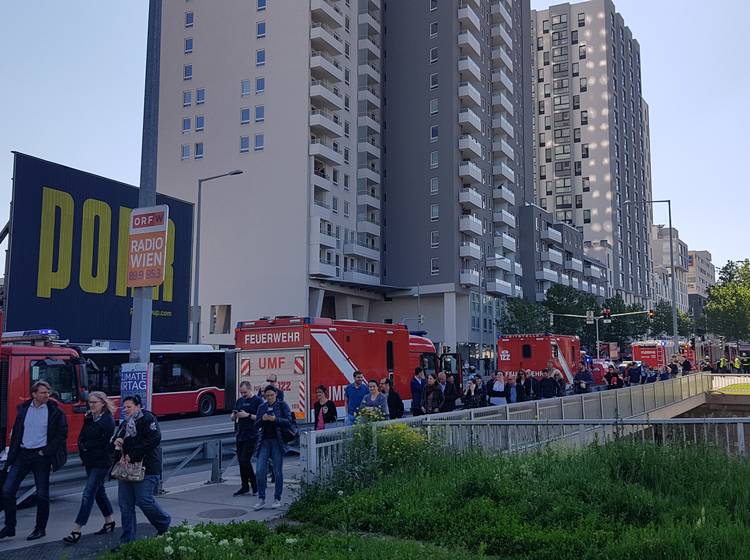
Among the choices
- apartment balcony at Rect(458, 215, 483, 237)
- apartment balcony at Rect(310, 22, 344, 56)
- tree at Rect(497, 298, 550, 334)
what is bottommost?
tree at Rect(497, 298, 550, 334)

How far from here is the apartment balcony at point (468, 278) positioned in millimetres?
66625

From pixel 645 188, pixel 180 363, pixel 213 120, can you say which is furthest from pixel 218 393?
pixel 645 188

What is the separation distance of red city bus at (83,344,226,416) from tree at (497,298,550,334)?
42.8 meters

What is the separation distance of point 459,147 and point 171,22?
88.7ft

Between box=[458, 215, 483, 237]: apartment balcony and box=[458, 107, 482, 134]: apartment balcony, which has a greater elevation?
box=[458, 107, 482, 134]: apartment balcony

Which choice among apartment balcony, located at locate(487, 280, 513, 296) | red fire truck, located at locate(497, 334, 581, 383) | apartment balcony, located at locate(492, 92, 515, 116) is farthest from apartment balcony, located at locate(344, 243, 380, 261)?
red fire truck, located at locate(497, 334, 581, 383)

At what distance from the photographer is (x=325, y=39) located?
61062mm

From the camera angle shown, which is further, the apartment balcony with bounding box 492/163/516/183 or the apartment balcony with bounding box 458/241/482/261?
the apartment balcony with bounding box 492/163/516/183

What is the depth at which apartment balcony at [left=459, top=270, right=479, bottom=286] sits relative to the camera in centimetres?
6662

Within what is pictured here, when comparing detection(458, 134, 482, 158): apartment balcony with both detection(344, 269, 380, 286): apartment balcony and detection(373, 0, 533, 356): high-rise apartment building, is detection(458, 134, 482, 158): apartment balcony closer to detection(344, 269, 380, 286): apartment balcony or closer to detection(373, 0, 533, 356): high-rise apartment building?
detection(373, 0, 533, 356): high-rise apartment building

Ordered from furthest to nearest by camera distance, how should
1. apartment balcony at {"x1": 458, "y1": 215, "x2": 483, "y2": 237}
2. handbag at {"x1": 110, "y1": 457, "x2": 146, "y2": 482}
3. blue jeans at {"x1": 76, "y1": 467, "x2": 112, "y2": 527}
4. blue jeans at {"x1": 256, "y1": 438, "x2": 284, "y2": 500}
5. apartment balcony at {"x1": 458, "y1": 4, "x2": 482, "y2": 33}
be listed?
apartment balcony at {"x1": 458, "y1": 4, "x2": 482, "y2": 33} → apartment balcony at {"x1": 458, "y1": 215, "x2": 483, "y2": 237} → blue jeans at {"x1": 256, "y1": 438, "x2": 284, "y2": 500} → blue jeans at {"x1": 76, "y1": 467, "x2": 112, "y2": 527} → handbag at {"x1": 110, "y1": 457, "x2": 146, "y2": 482}

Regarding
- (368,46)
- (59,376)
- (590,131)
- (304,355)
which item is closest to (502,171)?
(368,46)

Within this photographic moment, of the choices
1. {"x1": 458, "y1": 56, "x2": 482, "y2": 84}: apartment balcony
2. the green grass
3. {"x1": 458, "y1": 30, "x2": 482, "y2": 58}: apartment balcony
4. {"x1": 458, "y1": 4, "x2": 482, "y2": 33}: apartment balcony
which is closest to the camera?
the green grass

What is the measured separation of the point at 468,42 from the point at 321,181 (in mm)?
21240
